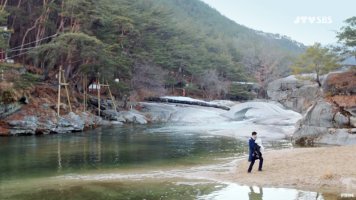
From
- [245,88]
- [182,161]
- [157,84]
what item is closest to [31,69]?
[157,84]

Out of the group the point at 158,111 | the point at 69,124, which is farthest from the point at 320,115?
the point at 158,111

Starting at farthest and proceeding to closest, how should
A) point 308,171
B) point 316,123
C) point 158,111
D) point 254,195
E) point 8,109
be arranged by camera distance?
1. point 158,111
2. point 8,109
3. point 316,123
4. point 308,171
5. point 254,195

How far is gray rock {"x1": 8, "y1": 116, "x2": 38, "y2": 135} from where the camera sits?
35.6 meters

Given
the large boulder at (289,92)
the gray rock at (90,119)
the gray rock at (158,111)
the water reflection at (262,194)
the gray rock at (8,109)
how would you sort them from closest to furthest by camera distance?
1. the water reflection at (262,194)
2. the gray rock at (8,109)
3. the gray rock at (90,119)
4. the gray rock at (158,111)
5. the large boulder at (289,92)

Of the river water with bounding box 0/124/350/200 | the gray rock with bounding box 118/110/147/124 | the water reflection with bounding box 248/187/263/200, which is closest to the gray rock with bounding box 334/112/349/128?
the river water with bounding box 0/124/350/200

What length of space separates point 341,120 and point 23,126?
24887mm

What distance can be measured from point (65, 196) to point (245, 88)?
70367mm

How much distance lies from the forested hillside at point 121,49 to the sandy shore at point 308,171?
2340 cm

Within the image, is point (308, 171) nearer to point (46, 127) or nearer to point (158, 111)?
point (46, 127)

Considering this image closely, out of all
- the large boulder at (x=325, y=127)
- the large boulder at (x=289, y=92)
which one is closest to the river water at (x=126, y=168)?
the large boulder at (x=325, y=127)

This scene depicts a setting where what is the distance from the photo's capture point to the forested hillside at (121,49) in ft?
145

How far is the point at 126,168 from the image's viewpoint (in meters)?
19.5

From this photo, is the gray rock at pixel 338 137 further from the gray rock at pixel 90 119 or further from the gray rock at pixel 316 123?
the gray rock at pixel 90 119

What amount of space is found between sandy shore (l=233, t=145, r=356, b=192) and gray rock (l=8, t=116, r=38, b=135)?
21.9 metres
